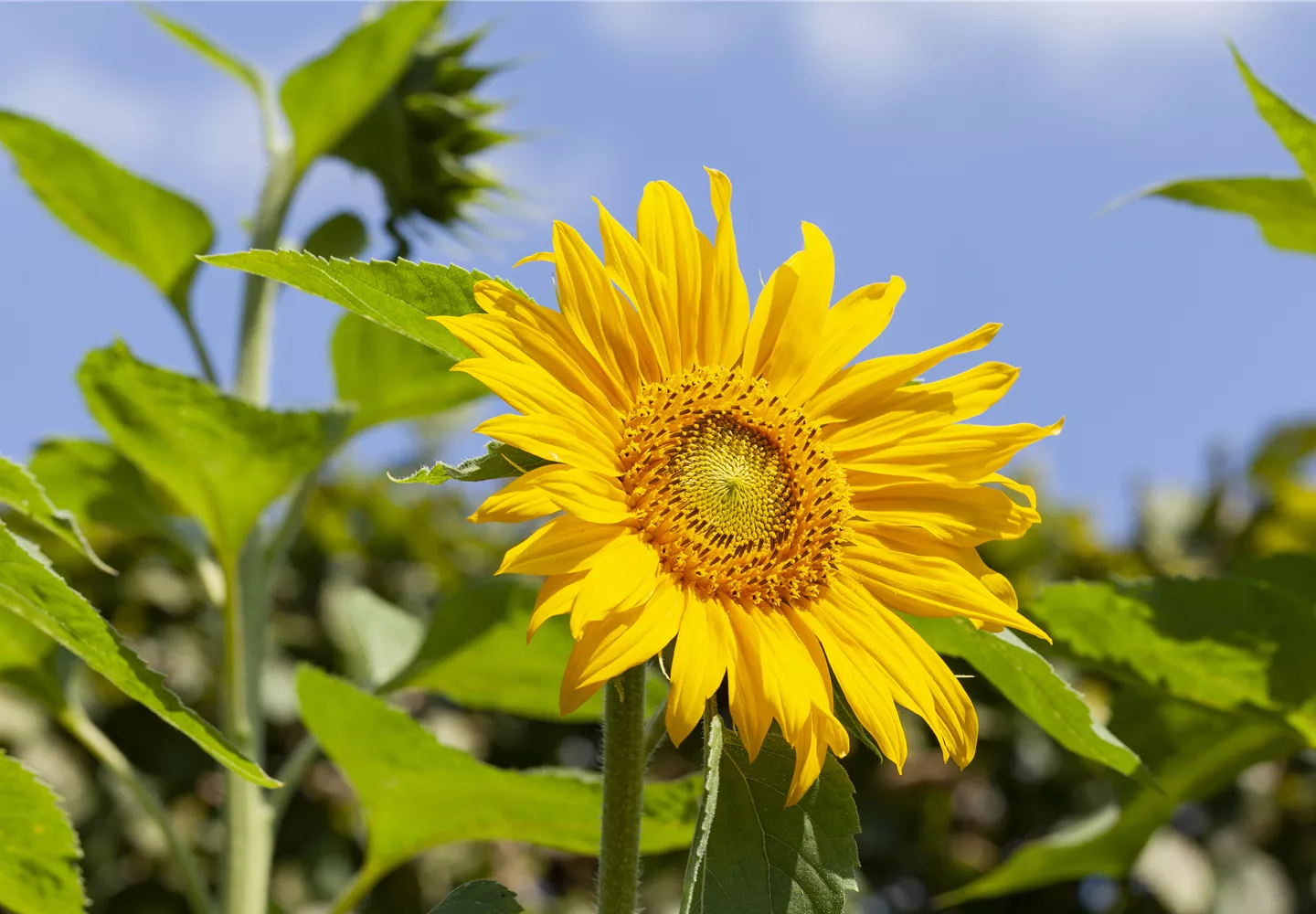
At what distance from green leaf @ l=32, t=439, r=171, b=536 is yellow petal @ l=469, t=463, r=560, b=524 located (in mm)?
1128

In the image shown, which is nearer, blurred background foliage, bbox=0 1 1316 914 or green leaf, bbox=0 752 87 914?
green leaf, bbox=0 752 87 914

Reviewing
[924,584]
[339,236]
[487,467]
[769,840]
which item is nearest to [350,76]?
[339,236]

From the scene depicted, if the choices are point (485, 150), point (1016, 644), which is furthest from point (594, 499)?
point (485, 150)

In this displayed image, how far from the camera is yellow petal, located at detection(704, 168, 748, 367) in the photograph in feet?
3.06

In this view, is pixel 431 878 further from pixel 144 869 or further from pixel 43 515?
pixel 43 515

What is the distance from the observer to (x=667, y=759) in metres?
3.05

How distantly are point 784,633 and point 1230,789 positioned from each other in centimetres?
243

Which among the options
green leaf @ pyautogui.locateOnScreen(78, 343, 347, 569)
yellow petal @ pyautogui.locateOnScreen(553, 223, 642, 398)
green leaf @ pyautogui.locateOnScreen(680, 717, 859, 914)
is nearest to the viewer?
green leaf @ pyautogui.locateOnScreen(680, 717, 859, 914)

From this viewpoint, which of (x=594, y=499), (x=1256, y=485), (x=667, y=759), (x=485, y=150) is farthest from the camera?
(x=1256, y=485)

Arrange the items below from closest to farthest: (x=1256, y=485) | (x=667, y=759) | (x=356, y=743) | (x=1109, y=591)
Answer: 1. (x=1109, y=591)
2. (x=356, y=743)
3. (x=667, y=759)
4. (x=1256, y=485)

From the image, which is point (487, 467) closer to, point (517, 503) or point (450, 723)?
point (517, 503)

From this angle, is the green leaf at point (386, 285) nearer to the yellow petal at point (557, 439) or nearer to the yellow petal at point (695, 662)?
the yellow petal at point (557, 439)

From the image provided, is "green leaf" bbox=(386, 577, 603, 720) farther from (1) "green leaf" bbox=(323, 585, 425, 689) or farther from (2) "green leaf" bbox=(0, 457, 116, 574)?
(2) "green leaf" bbox=(0, 457, 116, 574)

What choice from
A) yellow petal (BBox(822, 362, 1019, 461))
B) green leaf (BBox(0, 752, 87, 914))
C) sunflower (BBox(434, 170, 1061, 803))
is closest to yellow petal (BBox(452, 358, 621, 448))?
sunflower (BBox(434, 170, 1061, 803))
